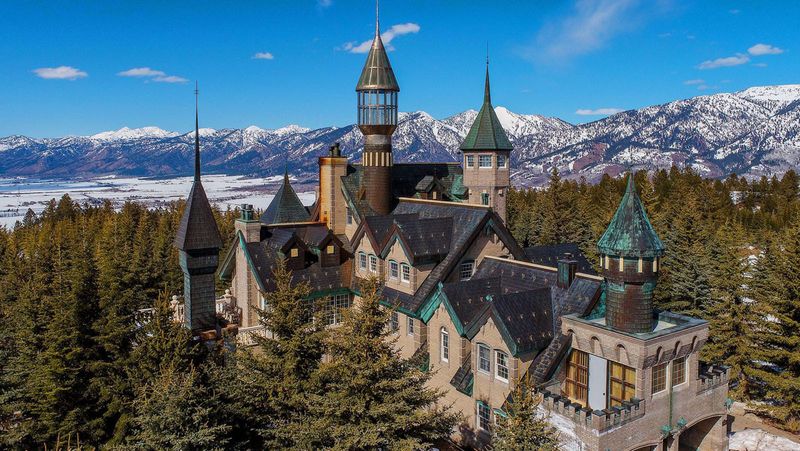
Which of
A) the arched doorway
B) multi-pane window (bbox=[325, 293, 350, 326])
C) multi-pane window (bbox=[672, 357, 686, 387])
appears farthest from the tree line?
multi-pane window (bbox=[325, 293, 350, 326])

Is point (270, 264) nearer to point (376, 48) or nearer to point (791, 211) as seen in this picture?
point (376, 48)

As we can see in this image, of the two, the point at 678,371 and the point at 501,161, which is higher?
the point at 501,161

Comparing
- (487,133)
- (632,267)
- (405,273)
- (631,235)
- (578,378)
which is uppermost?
(487,133)

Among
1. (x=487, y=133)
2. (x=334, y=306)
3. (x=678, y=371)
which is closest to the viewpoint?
(x=678, y=371)

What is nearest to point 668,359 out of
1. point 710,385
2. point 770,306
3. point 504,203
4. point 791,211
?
point 710,385

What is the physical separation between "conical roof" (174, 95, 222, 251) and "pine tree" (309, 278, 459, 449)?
11.3m

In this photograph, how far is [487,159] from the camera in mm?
42875

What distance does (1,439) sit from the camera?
22.0 metres

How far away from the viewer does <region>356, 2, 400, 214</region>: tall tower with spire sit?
39688 mm

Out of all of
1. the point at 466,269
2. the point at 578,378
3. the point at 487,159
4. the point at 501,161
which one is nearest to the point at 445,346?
the point at 466,269

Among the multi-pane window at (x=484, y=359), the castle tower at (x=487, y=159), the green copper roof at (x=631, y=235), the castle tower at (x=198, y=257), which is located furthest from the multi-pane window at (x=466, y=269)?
the castle tower at (x=198, y=257)

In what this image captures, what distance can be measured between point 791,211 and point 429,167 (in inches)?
2716

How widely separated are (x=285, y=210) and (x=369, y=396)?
27.9 m

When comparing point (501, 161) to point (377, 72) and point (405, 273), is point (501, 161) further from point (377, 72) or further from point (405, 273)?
point (405, 273)
